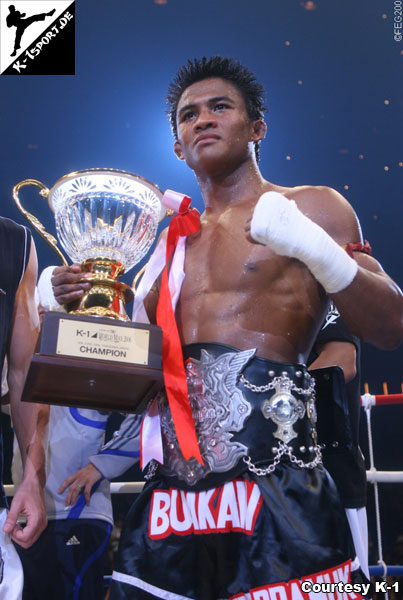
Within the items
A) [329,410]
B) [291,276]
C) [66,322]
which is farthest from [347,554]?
[66,322]

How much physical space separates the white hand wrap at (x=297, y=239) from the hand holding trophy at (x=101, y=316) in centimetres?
30

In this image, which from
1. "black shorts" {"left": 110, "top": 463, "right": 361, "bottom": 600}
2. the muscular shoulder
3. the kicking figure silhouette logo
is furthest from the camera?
the kicking figure silhouette logo

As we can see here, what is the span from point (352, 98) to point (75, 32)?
1.46 meters

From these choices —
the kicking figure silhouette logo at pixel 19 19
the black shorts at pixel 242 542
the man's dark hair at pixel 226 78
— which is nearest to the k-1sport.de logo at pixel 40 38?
the kicking figure silhouette logo at pixel 19 19

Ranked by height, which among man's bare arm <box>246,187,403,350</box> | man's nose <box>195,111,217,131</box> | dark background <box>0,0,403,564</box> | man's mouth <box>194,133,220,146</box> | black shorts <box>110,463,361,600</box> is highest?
dark background <box>0,0,403,564</box>

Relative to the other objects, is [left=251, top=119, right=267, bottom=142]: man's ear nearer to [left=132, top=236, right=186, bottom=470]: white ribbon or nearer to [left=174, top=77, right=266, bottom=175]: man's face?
[left=174, top=77, right=266, bottom=175]: man's face

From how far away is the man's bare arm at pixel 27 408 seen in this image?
1.26 m

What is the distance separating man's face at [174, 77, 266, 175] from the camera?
143cm

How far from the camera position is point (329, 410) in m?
1.34

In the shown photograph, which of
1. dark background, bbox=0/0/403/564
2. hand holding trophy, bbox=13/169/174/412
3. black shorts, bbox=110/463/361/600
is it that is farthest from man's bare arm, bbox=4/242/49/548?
dark background, bbox=0/0/403/564

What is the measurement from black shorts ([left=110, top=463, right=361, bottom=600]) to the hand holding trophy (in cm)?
25

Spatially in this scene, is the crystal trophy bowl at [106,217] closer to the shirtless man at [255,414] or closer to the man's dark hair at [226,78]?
the shirtless man at [255,414]

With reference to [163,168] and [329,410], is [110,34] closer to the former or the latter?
[163,168]

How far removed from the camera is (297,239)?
43.3 inches
